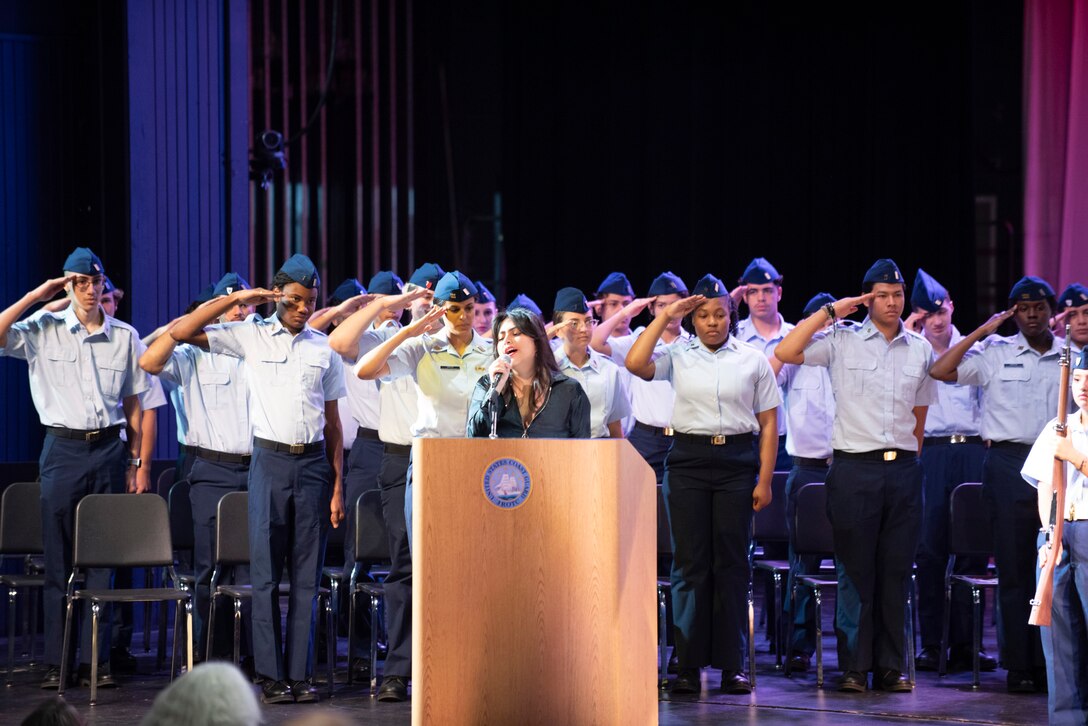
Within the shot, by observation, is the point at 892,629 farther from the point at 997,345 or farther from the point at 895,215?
the point at 895,215

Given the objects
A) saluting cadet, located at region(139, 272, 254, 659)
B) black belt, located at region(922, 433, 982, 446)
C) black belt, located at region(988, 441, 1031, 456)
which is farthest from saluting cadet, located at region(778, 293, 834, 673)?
saluting cadet, located at region(139, 272, 254, 659)

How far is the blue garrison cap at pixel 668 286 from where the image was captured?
7.80 m

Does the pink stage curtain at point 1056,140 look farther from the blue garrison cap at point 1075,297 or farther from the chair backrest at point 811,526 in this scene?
the chair backrest at point 811,526

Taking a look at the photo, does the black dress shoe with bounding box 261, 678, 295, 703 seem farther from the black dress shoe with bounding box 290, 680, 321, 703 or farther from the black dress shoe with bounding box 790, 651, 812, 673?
the black dress shoe with bounding box 790, 651, 812, 673


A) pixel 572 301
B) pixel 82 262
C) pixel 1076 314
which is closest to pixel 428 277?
pixel 572 301

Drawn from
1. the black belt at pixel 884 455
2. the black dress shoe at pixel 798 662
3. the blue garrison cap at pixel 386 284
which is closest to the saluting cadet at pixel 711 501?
the black belt at pixel 884 455

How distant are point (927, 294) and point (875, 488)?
4.76ft

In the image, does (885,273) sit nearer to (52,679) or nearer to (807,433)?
(807,433)

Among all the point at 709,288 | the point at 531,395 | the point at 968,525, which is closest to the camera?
the point at 531,395

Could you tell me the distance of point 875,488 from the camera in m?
6.40

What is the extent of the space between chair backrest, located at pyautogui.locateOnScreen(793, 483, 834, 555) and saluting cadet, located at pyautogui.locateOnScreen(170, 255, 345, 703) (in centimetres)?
218

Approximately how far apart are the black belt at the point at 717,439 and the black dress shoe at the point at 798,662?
122 centimetres

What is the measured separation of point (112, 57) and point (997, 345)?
5.32 m

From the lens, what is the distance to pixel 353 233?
34.0 feet
